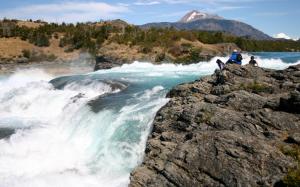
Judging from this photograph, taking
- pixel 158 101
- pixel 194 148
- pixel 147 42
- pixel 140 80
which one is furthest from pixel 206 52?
pixel 194 148

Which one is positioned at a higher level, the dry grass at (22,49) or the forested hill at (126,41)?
the forested hill at (126,41)

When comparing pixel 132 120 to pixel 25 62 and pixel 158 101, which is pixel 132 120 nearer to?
pixel 158 101

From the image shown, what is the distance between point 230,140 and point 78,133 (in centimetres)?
1232

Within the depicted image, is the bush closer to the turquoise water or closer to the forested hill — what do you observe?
the forested hill

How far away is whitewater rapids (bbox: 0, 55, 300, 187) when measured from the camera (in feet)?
65.6

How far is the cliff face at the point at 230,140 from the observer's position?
44.4ft

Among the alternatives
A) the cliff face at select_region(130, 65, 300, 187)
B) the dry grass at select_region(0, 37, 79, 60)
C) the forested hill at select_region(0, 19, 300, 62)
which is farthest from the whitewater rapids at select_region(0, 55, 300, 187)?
the dry grass at select_region(0, 37, 79, 60)

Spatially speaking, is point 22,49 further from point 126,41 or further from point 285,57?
point 285,57

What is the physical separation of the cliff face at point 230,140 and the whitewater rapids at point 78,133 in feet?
8.48

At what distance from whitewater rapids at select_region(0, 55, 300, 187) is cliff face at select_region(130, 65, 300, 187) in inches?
102

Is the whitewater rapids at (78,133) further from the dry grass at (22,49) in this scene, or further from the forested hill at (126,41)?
the dry grass at (22,49)

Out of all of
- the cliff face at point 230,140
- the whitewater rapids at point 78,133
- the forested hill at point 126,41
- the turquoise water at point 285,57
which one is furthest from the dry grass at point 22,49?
the cliff face at point 230,140

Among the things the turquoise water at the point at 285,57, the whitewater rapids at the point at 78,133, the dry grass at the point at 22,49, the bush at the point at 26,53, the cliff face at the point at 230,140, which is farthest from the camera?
the bush at the point at 26,53

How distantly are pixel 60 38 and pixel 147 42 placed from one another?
1549 cm
